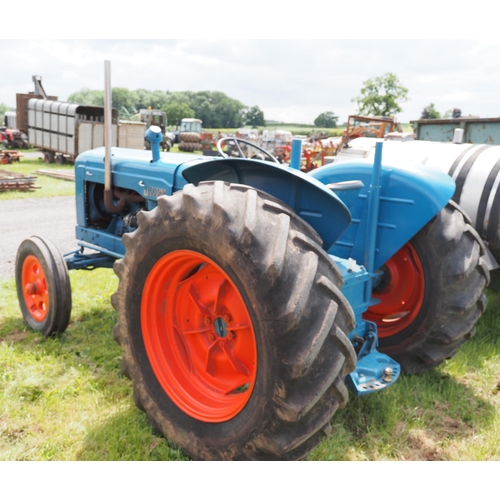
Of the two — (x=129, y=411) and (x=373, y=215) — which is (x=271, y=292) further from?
(x=129, y=411)

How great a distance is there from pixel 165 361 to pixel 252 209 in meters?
0.95

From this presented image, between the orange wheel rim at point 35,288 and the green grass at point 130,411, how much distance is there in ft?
0.52

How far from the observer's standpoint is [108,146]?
3436 mm

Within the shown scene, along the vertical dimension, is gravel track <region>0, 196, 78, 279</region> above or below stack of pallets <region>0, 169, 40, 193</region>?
below

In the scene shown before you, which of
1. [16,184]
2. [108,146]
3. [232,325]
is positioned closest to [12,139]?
[16,184]

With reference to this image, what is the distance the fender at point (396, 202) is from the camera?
2.59 meters

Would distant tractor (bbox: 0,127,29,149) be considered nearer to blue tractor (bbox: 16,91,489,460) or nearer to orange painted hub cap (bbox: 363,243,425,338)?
blue tractor (bbox: 16,91,489,460)

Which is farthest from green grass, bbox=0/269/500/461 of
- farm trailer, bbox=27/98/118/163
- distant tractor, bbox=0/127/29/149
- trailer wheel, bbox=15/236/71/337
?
distant tractor, bbox=0/127/29/149

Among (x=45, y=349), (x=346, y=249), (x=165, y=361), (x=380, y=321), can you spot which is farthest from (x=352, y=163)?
(x=45, y=349)

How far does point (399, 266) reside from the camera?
306 centimetres

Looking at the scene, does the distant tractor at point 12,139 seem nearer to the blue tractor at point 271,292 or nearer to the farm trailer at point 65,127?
the farm trailer at point 65,127

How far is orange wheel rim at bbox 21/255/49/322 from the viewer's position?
11.7 ft

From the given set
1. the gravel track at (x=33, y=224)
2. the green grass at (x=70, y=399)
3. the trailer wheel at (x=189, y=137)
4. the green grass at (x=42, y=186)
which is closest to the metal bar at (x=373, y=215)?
the green grass at (x=70, y=399)

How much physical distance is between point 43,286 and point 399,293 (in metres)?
2.50
